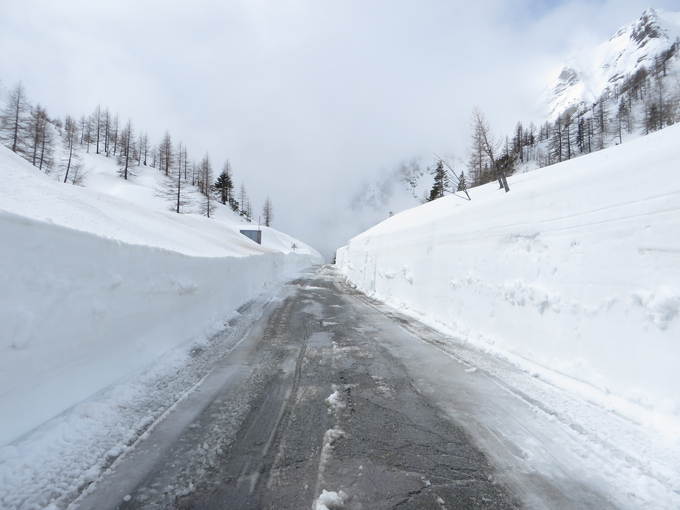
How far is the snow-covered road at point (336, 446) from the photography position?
2.17 meters

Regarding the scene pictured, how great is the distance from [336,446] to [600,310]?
13.1 feet

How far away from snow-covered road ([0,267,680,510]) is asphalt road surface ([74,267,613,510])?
14 millimetres

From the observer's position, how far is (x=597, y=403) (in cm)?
375

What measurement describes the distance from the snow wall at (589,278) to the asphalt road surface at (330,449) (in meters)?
1.49

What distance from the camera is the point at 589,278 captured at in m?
4.42

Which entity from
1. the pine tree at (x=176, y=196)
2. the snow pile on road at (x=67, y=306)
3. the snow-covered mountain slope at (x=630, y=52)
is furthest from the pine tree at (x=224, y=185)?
the snow-covered mountain slope at (x=630, y=52)

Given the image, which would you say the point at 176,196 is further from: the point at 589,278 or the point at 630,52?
the point at 630,52

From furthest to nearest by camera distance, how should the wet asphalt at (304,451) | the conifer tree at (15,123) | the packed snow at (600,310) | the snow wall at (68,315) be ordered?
the conifer tree at (15,123), the packed snow at (600,310), the snow wall at (68,315), the wet asphalt at (304,451)

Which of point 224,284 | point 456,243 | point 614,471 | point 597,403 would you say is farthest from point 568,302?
point 224,284

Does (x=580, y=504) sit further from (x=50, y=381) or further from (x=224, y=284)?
(x=224, y=284)

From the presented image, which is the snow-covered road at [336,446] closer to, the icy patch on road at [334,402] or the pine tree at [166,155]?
the icy patch on road at [334,402]

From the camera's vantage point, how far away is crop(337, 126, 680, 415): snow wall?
3.47 meters

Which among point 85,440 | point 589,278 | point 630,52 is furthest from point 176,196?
point 630,52

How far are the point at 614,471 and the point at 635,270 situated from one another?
8.08 feet
